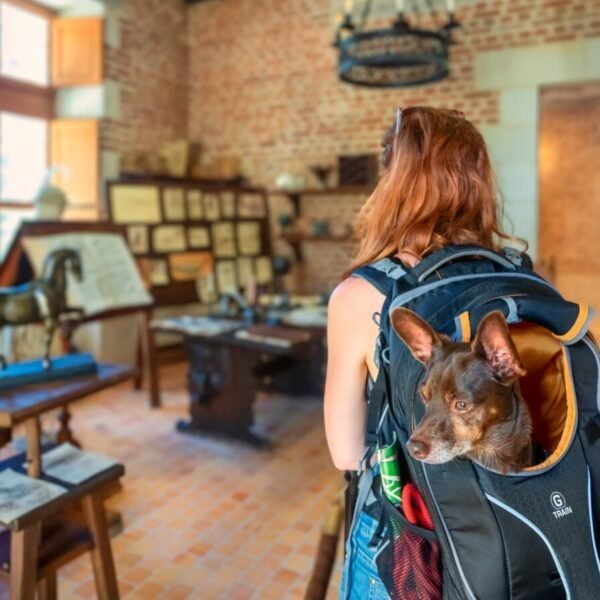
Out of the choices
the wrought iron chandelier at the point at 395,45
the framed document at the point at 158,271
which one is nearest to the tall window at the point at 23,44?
the framed document at the point at 158,271

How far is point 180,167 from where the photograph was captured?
20.8ft

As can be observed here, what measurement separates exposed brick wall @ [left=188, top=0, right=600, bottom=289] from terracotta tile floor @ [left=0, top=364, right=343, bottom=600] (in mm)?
2957

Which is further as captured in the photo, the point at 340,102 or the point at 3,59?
the point at 340,102

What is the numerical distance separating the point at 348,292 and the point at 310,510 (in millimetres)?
2164

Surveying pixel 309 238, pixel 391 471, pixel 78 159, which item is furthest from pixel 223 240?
pixel 391 471

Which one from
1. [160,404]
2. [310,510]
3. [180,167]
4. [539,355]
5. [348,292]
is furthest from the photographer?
[180,167]

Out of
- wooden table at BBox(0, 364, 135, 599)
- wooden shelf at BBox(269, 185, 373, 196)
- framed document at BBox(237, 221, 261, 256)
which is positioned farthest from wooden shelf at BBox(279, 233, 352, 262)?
wooden table at BBox(0, 364, 135, 599)

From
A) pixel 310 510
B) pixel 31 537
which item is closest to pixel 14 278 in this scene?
pixel 310 510

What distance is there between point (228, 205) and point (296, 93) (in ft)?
4.69

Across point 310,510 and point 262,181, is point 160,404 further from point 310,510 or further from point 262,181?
point 262,181

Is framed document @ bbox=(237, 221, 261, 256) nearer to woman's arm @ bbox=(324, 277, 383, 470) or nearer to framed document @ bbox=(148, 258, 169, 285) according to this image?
framed document @ bbox=(148, 258, 169, 285)

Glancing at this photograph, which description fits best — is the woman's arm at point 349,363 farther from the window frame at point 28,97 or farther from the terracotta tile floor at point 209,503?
the window frame at point 28,97

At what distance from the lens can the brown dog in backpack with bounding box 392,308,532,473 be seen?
937mm

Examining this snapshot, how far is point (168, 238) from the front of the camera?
5.89 metres
